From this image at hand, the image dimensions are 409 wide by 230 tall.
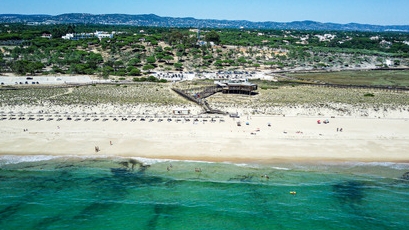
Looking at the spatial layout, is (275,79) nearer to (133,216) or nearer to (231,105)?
(231,105)

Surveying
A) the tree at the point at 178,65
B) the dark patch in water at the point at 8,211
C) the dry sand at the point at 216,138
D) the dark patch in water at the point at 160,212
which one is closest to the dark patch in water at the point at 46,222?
the dark patch in water at the point at 8,211

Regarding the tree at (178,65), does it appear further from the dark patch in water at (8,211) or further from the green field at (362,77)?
the dark patch in water at (8,211)

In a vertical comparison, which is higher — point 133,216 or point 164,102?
point 164,102

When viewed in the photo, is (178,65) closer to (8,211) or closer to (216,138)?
(216,138)

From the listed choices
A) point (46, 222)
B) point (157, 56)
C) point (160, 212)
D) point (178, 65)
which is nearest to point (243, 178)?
point (160, 212)

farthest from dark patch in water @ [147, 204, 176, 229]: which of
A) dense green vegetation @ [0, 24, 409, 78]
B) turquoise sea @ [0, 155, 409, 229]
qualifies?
dense green vegetation @ [0, 24, 409, 78]

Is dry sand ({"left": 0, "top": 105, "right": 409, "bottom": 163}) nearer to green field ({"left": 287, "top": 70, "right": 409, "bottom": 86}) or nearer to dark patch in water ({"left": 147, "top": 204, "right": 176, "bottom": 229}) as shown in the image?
dark patch in water ({"left": 147, "top": 204, "right": 176, "bottom": 229})

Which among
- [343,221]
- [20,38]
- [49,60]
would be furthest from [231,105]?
[20,38]
